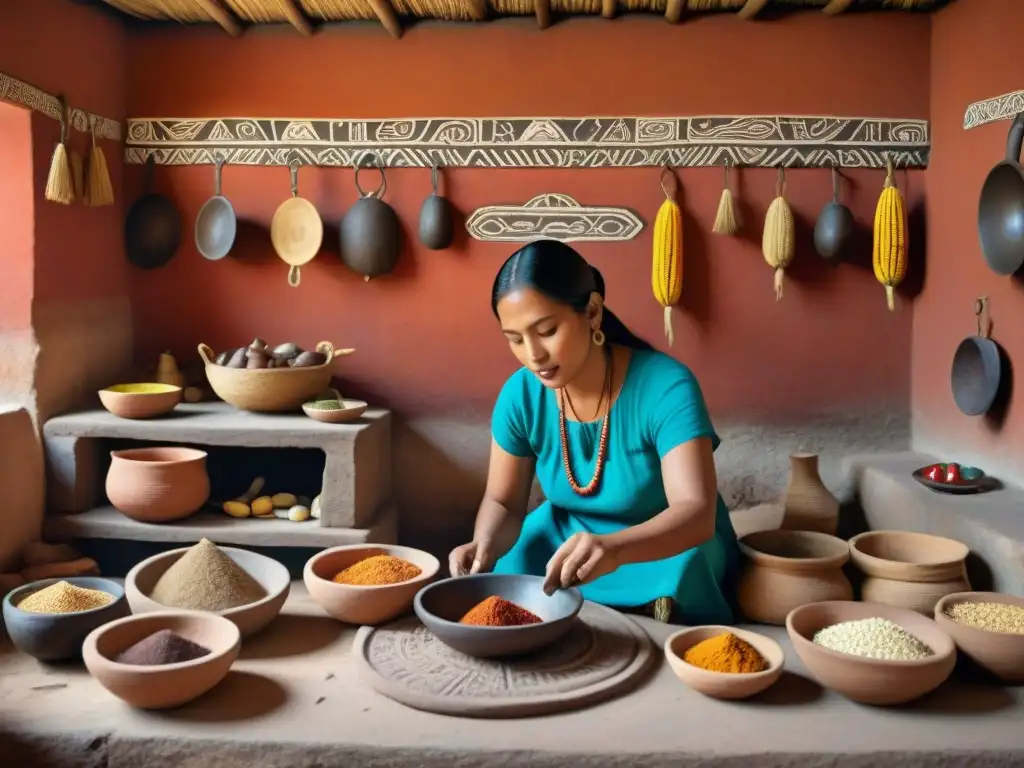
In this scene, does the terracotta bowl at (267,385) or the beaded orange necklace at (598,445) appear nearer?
the beaded orange necklace at (598,445)

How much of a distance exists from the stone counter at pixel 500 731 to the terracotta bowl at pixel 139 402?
1.21 metres

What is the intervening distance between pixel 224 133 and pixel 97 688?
223 cm

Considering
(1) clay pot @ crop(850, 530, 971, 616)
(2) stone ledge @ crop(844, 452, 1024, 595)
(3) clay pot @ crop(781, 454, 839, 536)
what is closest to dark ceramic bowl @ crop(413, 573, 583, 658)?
(1) clay pot @ crop(850, 530, 971, 616)

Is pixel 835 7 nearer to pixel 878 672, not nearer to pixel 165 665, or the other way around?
pixel 878 672

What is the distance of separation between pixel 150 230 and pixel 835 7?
8.52 feet

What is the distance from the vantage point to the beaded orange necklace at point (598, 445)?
224 centimetres

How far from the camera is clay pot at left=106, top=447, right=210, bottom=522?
2.78 meters

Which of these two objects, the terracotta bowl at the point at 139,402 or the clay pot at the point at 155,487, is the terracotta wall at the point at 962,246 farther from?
the terracotta bowl at the point at 139,402

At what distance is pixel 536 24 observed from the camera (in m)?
3.29

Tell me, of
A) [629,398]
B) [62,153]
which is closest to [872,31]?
[629,398]

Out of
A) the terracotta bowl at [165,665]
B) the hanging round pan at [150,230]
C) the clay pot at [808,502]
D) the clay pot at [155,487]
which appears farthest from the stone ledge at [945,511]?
the hanging round pan at [150,230]

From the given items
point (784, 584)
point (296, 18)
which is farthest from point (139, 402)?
point (784, 584)

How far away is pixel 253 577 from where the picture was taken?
2.23 meters

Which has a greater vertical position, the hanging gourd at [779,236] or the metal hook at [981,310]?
the hanging gourd at [779,236]
